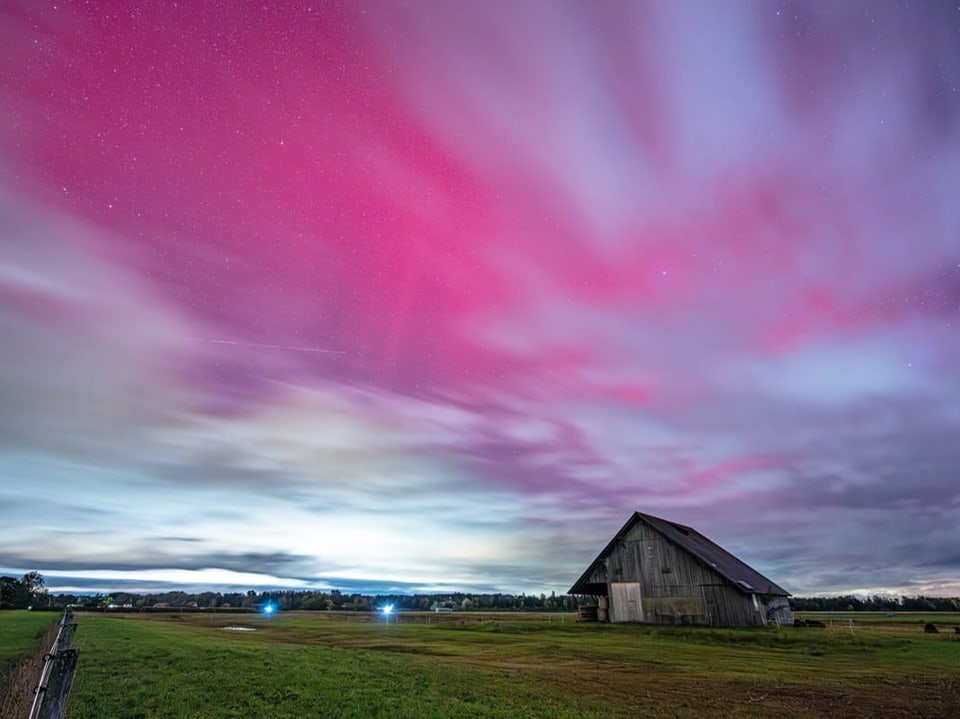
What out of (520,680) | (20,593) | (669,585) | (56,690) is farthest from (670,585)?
(20,593)

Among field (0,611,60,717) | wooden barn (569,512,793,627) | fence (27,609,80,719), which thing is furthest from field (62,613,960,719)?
wooden barn (569,512,793,627)

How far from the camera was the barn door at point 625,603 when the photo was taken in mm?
51500

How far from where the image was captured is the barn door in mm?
51500

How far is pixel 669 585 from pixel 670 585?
99 mm

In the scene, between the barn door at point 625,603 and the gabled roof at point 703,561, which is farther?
the barn door at point 625,603

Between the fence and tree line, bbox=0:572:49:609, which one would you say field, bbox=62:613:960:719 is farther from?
tree line, bbox=0:572:49:609

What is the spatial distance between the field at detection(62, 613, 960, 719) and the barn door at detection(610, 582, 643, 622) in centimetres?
1709

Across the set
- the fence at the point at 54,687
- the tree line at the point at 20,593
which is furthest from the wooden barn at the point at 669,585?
the tree line at the point at 20,593

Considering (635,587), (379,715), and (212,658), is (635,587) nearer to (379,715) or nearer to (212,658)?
(212,658)

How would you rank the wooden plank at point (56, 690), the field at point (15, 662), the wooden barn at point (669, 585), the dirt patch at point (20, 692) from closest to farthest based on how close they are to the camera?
1. the wooden plank at point (56, 690)
2. the dirt patch at point (20, 692)
3. the field at point (15, 662)
4. the wooden barn at point (669, 585)

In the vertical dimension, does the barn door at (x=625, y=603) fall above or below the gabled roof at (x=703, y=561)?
below

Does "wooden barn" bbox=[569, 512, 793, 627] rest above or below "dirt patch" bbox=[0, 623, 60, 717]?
above

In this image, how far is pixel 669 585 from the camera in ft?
165

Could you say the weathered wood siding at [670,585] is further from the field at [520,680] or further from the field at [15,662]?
the field at [15,662]
